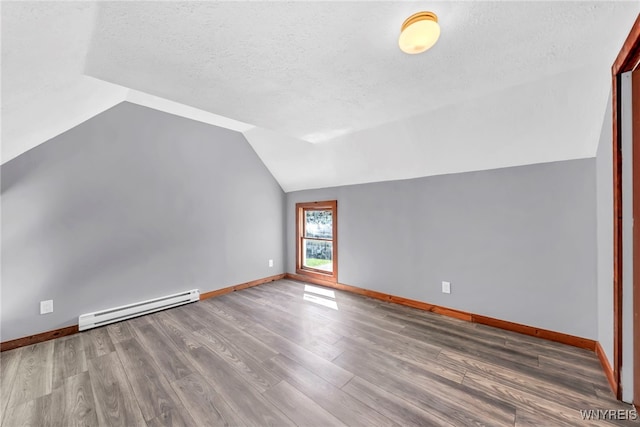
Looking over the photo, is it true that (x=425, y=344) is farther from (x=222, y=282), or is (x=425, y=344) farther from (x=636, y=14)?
(x=222, y=282)

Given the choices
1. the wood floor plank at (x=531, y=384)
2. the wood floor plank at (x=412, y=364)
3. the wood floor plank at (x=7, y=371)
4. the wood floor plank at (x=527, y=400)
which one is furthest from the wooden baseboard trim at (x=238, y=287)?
the wood floor plank at (x=527, y=400)

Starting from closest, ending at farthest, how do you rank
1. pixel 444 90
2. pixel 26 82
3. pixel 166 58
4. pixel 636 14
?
1. pixel 636 14
2. pixel 26 82
3. pixel 166 58
4. pixel 444 90

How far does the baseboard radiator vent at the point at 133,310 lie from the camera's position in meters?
2.65

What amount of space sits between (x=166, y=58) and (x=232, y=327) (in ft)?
8.20

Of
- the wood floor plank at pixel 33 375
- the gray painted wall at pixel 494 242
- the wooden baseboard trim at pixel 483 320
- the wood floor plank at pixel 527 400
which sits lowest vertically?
the wood floor plank at pixel 33 375

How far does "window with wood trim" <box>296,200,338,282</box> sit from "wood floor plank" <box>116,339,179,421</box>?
267 cm

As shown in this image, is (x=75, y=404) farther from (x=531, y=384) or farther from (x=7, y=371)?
(x=531, y=384)

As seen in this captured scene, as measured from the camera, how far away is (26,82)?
1.38 m

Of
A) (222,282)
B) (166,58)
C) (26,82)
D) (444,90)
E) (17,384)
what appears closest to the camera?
(26,82)

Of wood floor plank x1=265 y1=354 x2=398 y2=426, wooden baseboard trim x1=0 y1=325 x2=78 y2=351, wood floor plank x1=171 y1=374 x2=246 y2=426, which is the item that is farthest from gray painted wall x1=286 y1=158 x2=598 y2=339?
wooden baseboard trim x1=0 y1=325 x2=78 y2=351

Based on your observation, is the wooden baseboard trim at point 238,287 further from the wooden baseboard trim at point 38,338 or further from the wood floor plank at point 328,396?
the wood floor plank at point 328,396

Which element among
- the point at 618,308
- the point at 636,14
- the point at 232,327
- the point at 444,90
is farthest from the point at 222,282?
the point at 636,14

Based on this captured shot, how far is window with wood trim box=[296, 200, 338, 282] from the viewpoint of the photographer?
4152 millimetres

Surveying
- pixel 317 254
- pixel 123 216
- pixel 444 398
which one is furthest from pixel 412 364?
pixel 123 216
